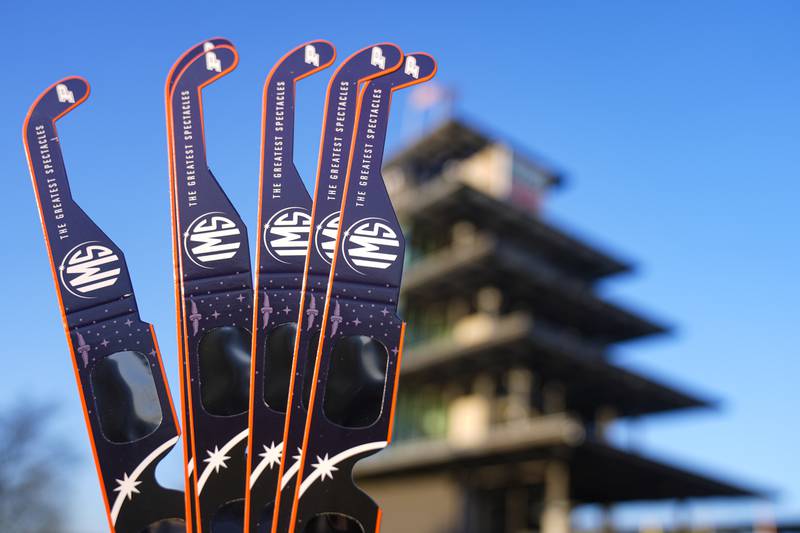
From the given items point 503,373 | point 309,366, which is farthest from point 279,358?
point 503,373

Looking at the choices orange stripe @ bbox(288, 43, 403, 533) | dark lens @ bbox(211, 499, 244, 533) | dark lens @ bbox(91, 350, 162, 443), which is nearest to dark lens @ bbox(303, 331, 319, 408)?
orange stripe @ bbox(288, 43, 403, 533)

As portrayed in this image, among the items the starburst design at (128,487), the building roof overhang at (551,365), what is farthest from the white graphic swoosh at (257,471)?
the building roof overhang at (551,365)

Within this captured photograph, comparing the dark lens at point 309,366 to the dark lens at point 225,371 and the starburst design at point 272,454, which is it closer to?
the starburst design at point 272,454

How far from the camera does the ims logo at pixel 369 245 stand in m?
5.37

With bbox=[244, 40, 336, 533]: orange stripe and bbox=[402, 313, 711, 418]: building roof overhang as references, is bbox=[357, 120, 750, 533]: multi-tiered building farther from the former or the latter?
bbox=[244, 40, 336, 533]: orange stripe

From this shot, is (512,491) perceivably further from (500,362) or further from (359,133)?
(359,133)

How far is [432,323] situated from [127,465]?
19.8 meters

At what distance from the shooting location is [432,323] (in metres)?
24.8

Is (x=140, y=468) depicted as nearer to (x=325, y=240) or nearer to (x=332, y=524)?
(x=332, y=524)

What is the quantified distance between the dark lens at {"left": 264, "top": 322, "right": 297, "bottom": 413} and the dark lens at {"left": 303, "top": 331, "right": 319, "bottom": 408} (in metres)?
0.18

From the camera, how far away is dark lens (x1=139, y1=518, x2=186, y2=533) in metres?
5.18

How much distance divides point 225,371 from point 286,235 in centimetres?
97

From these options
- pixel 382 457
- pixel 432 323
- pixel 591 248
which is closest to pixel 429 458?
pixel 382 457

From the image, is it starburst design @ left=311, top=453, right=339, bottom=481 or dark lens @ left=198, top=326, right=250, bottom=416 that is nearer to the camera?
starburst design @ left=311, top=453, right=339, bottom=481
